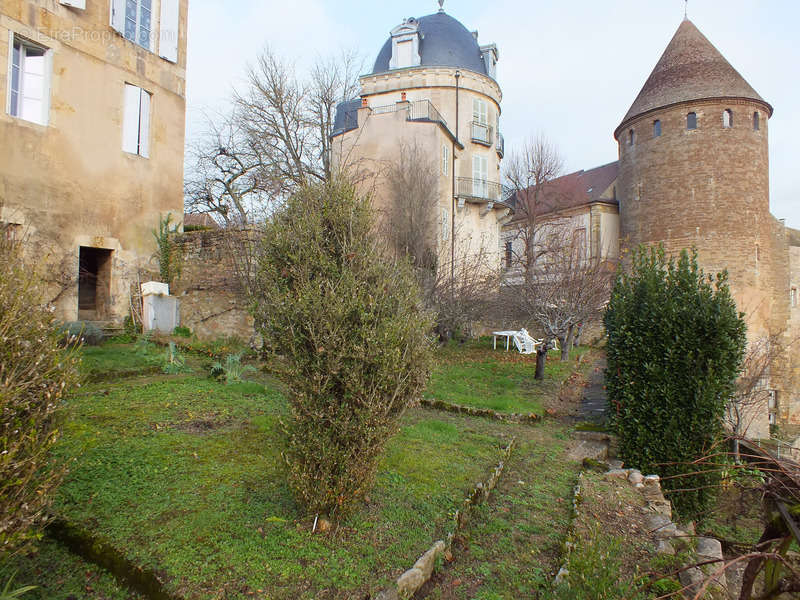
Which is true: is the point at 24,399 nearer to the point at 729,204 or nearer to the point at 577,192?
the point at 729,204

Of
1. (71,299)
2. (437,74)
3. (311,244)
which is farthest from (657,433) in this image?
(437,74)

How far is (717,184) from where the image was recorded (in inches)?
926

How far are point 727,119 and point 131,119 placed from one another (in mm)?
26479

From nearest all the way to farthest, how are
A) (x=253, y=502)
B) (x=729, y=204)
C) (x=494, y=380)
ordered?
1. (x=253, y=502)
2. (x=494, y=380)
3. (x=729, y=204)

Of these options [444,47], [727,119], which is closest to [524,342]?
[444,47]

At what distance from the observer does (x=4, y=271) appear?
2527 millimetres

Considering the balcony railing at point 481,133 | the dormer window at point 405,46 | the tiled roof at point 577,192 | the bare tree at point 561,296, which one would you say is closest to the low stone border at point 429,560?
the bare tree at point 561,296

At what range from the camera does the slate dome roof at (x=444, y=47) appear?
80.2 ft

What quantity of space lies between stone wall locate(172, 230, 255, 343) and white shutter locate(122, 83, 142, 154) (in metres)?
2.71

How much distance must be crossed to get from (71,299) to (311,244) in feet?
34.1

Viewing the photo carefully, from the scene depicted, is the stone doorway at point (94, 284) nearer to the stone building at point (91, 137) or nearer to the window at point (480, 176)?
the stone building at point (91, 137)

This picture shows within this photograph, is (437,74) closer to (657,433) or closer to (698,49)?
(698,49)

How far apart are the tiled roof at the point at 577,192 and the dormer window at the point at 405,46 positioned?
29.9ft

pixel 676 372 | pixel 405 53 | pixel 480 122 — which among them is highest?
pixel 405 53
